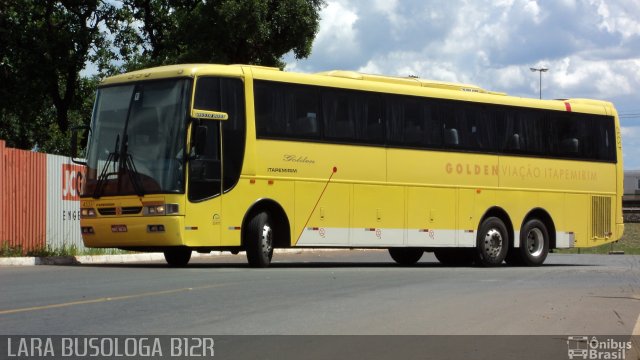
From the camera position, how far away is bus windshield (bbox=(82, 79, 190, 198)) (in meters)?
20.0

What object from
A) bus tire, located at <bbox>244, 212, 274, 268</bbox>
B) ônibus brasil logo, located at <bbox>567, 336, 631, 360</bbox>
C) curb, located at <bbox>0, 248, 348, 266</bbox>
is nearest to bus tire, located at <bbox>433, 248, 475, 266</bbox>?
bus tire, located at <bbox>244, 212, 274, 268</bbox>

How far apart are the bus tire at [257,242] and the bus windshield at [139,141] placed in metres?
1.71

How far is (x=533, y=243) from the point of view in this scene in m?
26.5

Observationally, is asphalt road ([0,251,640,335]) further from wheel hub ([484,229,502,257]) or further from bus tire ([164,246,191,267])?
wheel hub ([484,229,502,257])

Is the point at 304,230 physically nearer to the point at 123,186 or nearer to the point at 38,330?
the point at 123,186

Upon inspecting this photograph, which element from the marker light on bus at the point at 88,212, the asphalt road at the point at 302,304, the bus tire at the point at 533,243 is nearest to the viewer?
the asphalt road at the point at 302,304

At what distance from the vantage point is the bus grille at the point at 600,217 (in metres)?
27.8

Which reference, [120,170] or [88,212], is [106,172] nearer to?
[120,170]

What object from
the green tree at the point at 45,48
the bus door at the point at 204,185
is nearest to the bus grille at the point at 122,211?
the bus door at the point at 204,185

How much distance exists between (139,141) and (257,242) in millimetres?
2920

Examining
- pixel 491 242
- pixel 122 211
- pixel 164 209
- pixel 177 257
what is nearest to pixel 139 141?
pixel 122 211

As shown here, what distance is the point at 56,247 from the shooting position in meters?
25.3

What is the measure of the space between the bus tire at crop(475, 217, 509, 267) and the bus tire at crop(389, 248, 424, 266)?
1919mm

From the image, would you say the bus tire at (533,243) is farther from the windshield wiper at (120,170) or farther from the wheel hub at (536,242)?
the windshield wiper at (120,170)
